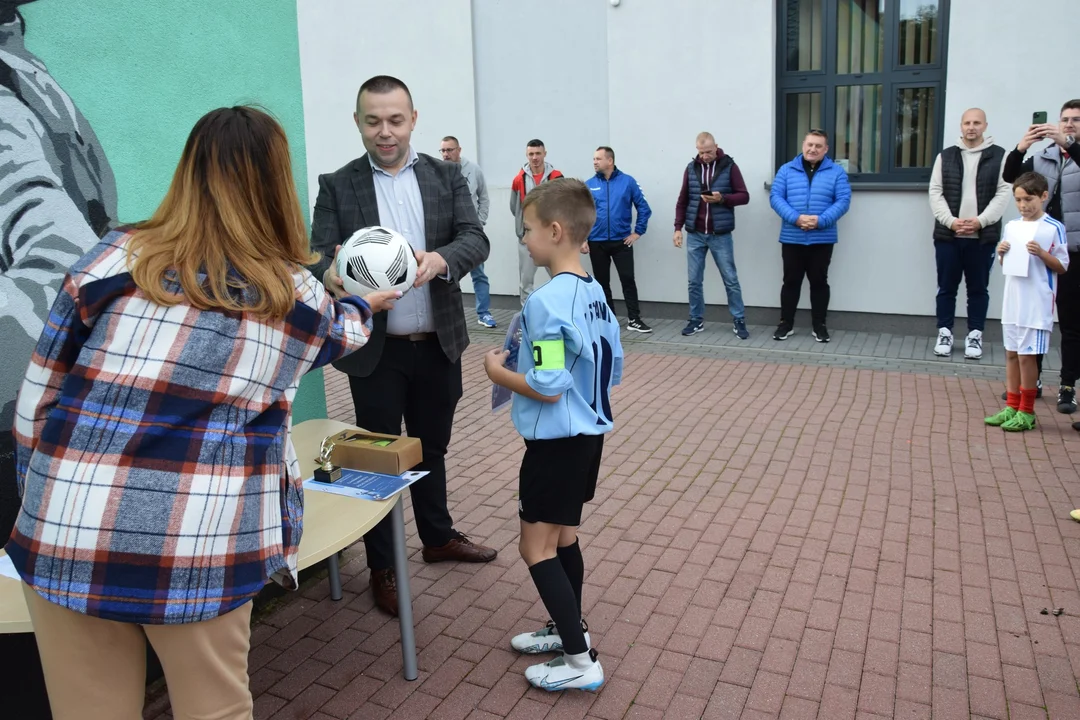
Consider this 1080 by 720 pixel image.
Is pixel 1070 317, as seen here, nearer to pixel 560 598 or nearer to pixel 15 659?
pixel 560 598

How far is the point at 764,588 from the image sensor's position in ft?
13.5

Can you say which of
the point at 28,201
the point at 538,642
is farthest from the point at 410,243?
the point at 538,642

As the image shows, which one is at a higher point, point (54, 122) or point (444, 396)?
point (54, 122)

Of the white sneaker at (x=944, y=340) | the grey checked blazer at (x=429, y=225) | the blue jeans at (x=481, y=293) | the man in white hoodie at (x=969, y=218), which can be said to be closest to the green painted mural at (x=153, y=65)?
the grey checked blazer at (x=429, y=225)

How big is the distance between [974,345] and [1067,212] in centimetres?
196

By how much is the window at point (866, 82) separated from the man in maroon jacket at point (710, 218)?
2.92ft

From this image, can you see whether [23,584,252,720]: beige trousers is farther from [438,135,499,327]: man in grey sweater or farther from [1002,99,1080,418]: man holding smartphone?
[438,135,499,327]: man in grey sweater

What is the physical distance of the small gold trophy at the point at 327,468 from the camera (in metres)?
3.32

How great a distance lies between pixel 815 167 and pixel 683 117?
1663 millimetres

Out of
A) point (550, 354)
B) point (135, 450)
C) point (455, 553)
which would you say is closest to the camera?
point (135, 450)

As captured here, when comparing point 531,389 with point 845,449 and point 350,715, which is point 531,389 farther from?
point 845,449

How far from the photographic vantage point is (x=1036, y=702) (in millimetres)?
3236

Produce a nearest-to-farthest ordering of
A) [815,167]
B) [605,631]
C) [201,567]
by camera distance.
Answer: [201,567], [605,631], [815,167]

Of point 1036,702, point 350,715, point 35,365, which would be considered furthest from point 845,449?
point 35,365
